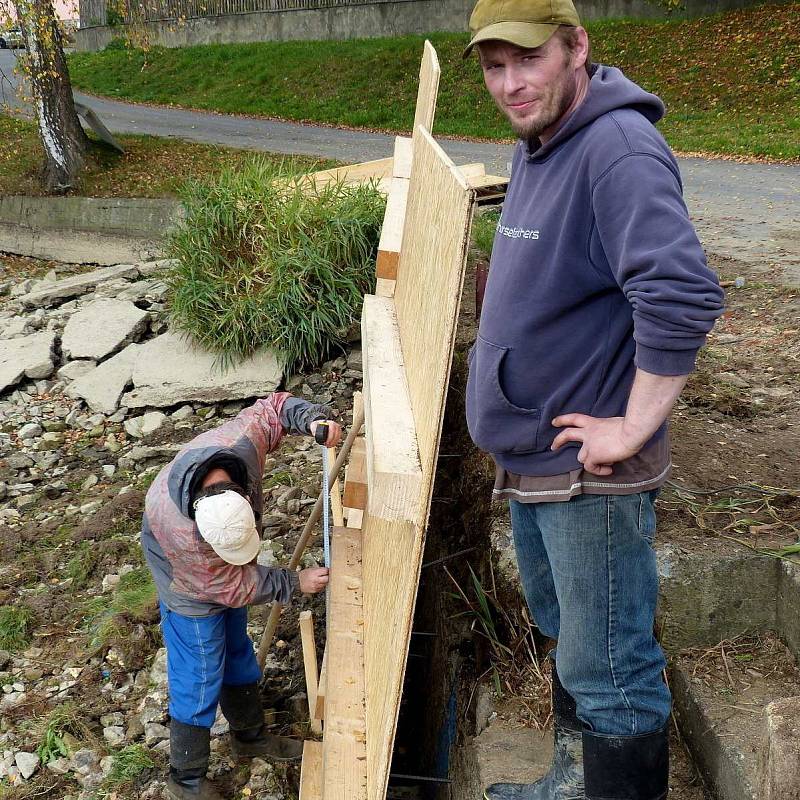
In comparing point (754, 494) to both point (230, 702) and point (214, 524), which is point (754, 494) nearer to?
point (214, 524)

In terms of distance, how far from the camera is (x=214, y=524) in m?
2.89

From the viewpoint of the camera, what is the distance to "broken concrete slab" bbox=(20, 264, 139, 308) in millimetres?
8742

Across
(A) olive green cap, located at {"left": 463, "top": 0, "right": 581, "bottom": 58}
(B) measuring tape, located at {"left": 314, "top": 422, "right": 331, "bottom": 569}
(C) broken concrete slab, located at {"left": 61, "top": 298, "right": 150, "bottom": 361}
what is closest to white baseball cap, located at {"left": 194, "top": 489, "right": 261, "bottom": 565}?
(B) measuring tape, located at {"left": 314, "top": 422, "right": 331, "bottom": 569}

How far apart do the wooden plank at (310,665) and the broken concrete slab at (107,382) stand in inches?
Answer: 143

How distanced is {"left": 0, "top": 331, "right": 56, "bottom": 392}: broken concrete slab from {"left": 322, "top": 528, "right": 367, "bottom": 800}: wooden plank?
483cm

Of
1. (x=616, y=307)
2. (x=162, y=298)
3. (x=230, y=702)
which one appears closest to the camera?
(x=616, y=307)

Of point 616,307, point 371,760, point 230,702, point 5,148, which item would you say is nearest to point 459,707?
point 371,760

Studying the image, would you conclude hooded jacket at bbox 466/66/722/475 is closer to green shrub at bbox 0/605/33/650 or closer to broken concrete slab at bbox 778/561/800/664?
broken concrete slab at bbox 778/561/800/664

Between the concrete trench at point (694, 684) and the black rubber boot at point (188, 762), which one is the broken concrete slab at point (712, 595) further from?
the black rubber boot at point (188, 762)

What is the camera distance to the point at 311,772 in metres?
3.11

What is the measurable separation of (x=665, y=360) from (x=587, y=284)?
0.83ft

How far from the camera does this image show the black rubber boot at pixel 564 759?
2.29m

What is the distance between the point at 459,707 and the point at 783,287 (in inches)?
153

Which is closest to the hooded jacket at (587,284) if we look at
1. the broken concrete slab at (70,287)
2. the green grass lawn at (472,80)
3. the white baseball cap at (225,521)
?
the white baseball cap at (225,521)
